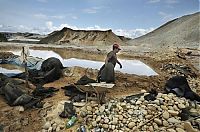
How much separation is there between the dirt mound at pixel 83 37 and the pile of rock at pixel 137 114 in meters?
40.3

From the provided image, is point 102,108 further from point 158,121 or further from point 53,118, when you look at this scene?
point 158,121

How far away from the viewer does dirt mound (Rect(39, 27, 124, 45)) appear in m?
48.5

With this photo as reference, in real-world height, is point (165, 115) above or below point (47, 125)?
above

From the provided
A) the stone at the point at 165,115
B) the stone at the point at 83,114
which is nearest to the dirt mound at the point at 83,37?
the stone at the point at 83,114

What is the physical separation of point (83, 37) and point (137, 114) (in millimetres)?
44760

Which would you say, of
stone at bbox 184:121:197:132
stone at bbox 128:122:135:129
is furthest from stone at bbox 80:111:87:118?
stone at bbox 184:121:197:132

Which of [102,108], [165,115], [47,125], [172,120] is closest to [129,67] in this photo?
[102,108]

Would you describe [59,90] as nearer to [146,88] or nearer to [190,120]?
[146,88]

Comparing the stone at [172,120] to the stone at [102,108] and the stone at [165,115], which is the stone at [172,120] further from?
the stone at [102,108]

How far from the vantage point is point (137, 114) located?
20.6 ft

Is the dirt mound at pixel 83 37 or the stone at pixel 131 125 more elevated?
the dirt mound at pixel 83 37

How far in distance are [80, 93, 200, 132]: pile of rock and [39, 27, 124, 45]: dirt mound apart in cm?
4033

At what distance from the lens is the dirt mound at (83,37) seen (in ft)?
159

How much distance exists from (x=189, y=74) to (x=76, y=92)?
606 cm
